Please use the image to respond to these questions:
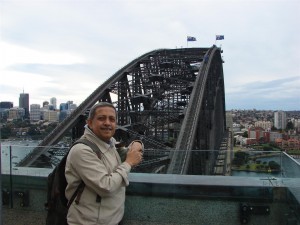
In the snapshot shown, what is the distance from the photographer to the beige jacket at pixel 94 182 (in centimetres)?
294

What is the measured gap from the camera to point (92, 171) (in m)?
2.92

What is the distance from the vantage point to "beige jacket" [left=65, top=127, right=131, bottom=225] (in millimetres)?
2936

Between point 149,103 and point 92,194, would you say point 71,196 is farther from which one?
point 149,103

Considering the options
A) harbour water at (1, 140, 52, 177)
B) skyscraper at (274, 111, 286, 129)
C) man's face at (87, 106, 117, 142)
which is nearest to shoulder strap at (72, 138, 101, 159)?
man's face at (87, 106, 117, 142)

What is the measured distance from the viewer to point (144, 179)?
477cm

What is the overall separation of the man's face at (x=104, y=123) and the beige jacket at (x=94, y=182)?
5 centimetres

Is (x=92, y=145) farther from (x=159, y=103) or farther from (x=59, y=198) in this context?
(x=159, y=103)

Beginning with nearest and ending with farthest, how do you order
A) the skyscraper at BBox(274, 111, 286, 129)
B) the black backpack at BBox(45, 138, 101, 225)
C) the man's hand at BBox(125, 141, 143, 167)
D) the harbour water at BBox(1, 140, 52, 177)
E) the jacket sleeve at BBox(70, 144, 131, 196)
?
the jacket sleeve at BBox(70, 144, 131, 196) < the black backpack at BBox(45, 138, 101, 225) < the man's hand at BBox(125, 141, 143, 167) < the harbour water at BBox(1, 140, 52, 177) < the skyscraper at BBox(274, 111, 286, 129)

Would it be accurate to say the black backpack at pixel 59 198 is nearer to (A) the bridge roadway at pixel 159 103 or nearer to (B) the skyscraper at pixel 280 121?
(A) the bridge roadway at pixel 159 103

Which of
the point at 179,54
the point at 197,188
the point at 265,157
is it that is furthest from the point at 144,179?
the point at 179,54

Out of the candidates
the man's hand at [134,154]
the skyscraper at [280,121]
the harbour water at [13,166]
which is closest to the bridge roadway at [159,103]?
the harbour water at [13,166]

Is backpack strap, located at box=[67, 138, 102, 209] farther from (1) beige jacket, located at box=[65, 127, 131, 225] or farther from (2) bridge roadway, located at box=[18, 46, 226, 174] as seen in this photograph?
(2) bridge roadway, located at box=[18, 46, 226, 174]

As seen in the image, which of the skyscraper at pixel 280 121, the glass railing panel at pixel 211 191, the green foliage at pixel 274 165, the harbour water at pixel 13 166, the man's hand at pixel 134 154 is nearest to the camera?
the man's hand at pixel 134 154

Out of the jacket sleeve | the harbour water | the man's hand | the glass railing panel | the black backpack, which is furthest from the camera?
the harbour water
